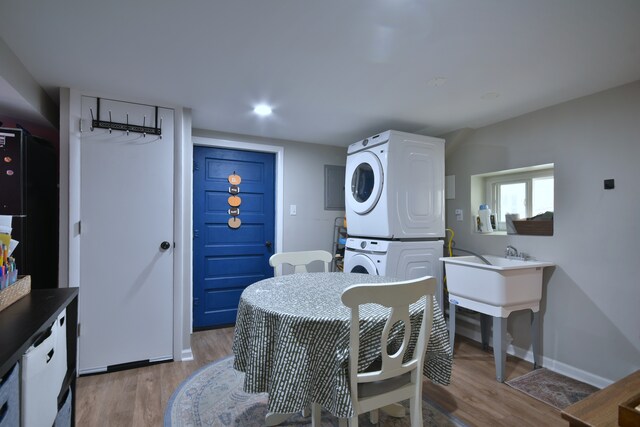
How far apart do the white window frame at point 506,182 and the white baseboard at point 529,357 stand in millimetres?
957

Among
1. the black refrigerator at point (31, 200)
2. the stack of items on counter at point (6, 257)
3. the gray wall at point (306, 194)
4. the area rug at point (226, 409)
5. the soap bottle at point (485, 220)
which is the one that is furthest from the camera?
the gray wall at point (306, 194)

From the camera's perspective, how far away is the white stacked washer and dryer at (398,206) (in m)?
2.68

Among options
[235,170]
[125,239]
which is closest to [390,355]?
[125,239]

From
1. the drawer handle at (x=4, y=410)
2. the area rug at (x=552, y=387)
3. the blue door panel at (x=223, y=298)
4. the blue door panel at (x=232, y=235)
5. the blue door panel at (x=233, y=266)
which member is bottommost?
the area rug at (x=552, y=387)

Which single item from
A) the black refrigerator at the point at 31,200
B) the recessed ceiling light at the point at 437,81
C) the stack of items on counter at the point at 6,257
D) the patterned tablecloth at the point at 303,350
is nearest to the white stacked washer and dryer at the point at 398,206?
the recessed ceiling light at the point at 437,81

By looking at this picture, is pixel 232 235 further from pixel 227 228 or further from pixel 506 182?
pixel 506 182

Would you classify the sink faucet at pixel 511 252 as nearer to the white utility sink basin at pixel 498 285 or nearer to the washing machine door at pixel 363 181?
the white utility sink basin at pixel 498 285

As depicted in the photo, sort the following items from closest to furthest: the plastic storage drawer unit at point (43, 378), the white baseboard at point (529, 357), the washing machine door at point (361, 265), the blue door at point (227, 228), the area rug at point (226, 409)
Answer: the plastic storage drawer unit at point (43, 378), the area rug at point (226, 409), the white baseboard at point (529, 357), the washing machine door at point (361, 265), the blue door at point (227, 228)

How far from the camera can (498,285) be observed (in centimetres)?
217

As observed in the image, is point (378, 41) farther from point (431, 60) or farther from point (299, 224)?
point (299, 224)

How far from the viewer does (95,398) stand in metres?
1.95

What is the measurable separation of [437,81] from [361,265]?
1.66 metres

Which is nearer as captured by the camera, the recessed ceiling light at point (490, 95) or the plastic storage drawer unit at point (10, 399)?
the plastic storage drawer unit at point (10, 399)

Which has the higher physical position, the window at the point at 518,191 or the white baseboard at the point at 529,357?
the window at the point at 518,191
